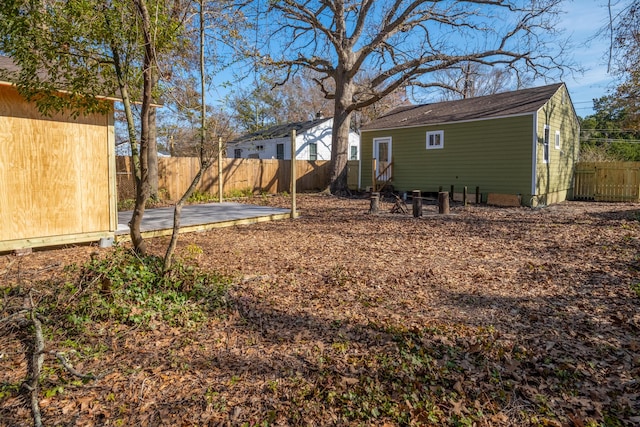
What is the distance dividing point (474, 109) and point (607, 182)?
632 centimetres

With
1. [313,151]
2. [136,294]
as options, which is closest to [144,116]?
[136,294]

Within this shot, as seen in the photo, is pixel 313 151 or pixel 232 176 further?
pixel 313 151

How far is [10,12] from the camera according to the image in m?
3.80

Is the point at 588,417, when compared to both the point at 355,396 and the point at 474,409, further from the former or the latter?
the point at 355,396

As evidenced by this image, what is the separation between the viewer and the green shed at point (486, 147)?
13.4m

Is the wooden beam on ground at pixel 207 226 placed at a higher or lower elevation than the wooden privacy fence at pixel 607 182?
lower

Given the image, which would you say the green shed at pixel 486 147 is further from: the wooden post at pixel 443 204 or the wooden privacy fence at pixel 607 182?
the wooden post at pixel 443 204

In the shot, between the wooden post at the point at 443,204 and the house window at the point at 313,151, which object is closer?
the wooden post at the point at 443,204

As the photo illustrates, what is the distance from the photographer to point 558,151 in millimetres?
15047

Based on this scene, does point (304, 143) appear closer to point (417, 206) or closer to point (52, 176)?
point (417, 206)

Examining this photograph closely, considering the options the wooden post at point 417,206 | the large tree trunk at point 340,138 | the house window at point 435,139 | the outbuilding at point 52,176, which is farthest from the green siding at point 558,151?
the outbuilding at point 52,176

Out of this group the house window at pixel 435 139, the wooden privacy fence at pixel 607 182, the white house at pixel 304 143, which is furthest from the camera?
the white house at pixel 304 143

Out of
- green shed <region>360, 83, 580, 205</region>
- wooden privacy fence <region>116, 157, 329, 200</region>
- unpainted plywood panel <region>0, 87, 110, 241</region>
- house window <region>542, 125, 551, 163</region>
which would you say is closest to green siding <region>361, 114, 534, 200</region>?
green shed <region>360, 83, 580, 205</region>

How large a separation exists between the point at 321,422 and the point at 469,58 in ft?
53.9
